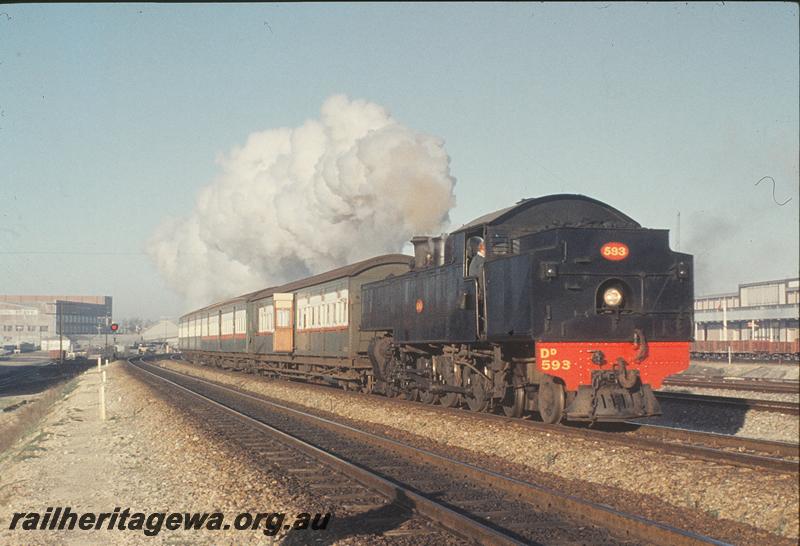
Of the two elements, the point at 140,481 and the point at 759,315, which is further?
the point at 759,315

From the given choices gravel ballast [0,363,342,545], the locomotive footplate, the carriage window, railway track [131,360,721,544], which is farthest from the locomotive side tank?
the carriage window

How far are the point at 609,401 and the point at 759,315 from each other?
54.2 m

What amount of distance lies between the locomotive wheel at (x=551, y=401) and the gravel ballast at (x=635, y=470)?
656 millimetres

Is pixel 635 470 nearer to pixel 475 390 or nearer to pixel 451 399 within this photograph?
pixel 475 390

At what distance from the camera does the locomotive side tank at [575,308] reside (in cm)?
1366

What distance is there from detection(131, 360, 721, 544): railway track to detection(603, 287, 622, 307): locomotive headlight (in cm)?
394

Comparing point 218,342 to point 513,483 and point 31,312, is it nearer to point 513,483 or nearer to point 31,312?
point 513,483

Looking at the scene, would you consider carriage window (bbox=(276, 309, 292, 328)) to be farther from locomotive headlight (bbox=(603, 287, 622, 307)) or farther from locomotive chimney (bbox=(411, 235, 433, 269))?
locomotive headlight (bbox=(603, 287, 622, 307))

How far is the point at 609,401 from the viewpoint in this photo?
13664 millimetres

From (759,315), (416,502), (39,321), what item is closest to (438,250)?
(416,502)

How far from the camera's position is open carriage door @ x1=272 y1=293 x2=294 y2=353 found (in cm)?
3422

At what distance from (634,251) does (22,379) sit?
57.1 meters

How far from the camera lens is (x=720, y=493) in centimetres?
972

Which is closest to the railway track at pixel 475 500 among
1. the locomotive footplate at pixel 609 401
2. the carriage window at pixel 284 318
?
the locomotive footplate at pixel 609 401
